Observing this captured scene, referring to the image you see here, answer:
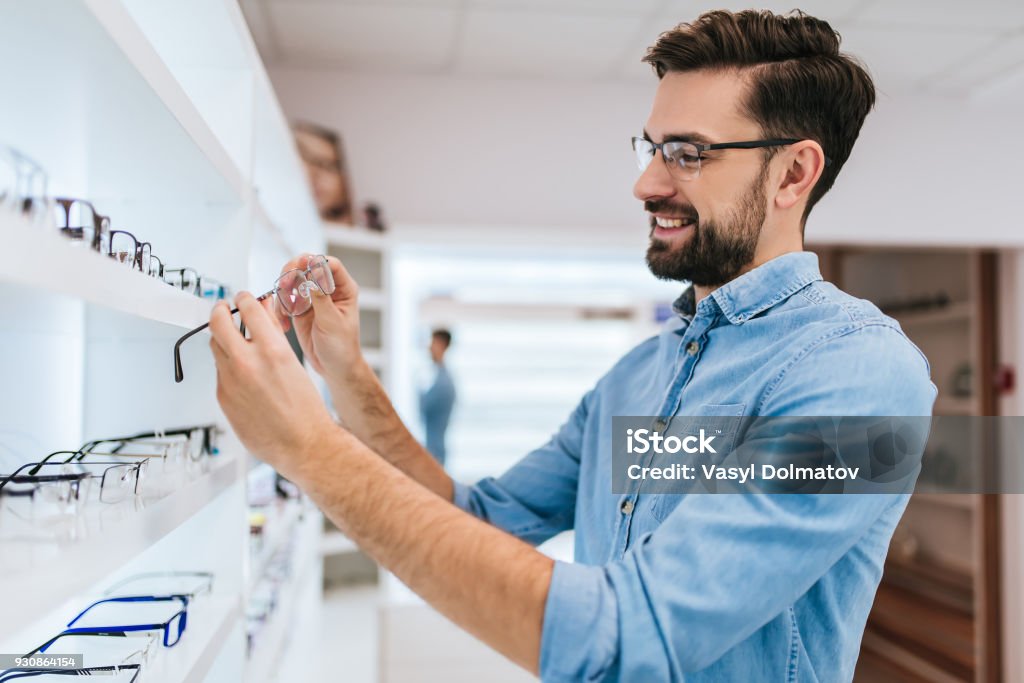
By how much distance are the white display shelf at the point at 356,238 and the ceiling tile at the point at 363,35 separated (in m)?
0.78

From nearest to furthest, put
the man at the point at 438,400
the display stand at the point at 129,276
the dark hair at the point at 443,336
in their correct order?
1. the display stand at the point at 129,276
2. the man at the point at 438,400
3. the dark hair at the point at 443,336

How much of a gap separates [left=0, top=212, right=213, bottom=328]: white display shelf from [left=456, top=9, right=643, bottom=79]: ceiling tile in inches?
98.7

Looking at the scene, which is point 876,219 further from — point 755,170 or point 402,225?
point 755,170

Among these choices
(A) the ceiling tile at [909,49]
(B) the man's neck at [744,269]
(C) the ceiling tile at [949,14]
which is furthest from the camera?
(A) the ceiling tile at [909,49]

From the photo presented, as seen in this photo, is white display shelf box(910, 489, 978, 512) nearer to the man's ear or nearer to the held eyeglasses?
the man's ear

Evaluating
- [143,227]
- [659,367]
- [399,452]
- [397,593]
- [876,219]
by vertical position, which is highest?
[876,219]

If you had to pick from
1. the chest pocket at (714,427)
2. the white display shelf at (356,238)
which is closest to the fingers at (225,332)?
the chest pocket at (714,427)

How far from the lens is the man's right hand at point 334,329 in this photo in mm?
1185

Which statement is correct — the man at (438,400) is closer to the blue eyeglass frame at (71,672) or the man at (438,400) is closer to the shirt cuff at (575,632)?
the blue eyeglass frame at (71,672)

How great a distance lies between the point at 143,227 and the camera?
1.29 meters

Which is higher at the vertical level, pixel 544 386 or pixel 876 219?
pixel 876 219

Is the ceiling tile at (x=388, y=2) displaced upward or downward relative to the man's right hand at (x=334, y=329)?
upward

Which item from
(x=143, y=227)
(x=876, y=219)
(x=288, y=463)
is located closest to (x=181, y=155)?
(x=143, y=227)

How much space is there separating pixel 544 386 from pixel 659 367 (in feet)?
9.42
